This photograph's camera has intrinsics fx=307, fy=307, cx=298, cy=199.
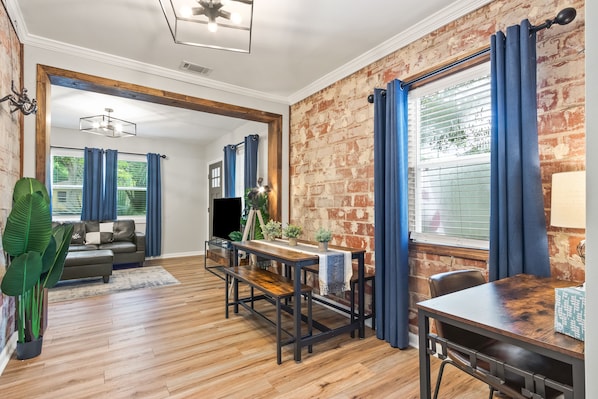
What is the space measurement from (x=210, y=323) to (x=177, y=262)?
3.62 meters

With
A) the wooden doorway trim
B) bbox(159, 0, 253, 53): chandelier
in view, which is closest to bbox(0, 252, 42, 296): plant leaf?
the wooden doorway trim

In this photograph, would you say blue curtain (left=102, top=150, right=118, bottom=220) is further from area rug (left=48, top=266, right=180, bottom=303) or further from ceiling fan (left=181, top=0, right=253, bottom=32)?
ceiling fan (left=181, top=0, right=253, bottom=32)

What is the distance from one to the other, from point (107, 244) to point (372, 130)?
17.0 ft

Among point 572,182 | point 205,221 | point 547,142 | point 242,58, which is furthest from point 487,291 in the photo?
point 205,221

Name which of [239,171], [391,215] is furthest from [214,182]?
[391,215]

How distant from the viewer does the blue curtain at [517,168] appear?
5.77 ft

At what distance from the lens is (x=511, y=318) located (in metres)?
1.14

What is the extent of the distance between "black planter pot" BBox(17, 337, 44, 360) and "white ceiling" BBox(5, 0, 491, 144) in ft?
8.13

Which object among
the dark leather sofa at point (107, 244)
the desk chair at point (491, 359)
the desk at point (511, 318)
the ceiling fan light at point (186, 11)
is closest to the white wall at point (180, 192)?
the dark leather sofa at point (107, 244)

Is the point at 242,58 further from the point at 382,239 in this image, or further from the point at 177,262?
the point at 177,262

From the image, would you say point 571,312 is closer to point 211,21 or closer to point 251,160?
point 211,21

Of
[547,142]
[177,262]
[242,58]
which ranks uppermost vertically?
[242,58]

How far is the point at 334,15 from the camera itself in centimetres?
241

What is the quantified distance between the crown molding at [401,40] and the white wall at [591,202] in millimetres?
1850
